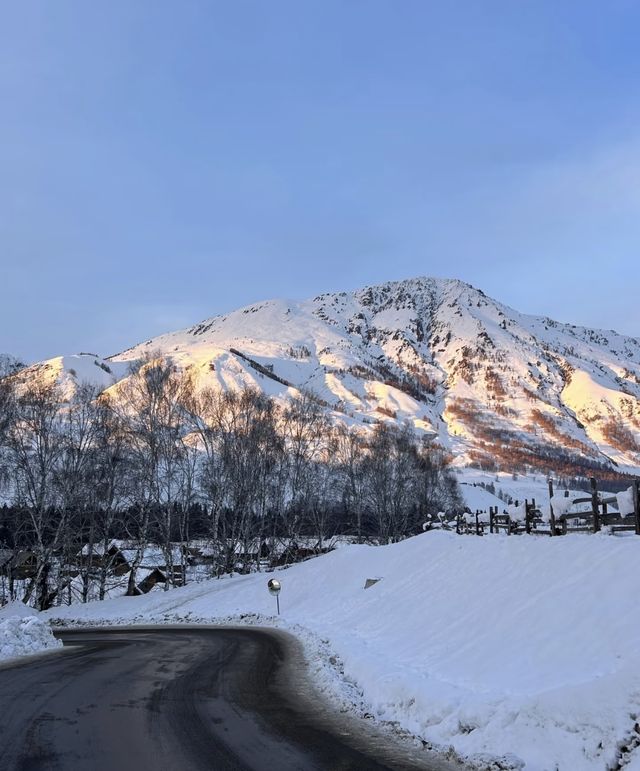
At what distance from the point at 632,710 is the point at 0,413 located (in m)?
32.8

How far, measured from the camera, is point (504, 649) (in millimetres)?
11664

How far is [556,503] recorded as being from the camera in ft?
71.8

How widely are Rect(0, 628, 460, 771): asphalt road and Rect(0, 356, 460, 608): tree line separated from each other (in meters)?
21.8

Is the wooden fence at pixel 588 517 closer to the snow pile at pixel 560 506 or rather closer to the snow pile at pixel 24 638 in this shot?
the snow pile at pixel 560 506

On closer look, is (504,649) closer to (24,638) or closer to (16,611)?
(24,638)

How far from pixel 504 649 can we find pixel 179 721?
5608 mm

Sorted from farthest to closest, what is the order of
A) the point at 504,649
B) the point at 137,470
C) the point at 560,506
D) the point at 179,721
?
the point at 137,470 < the point at 560,506 < the point at 504,649 < the point at 179,721

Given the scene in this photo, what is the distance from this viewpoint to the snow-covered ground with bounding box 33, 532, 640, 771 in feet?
25.2

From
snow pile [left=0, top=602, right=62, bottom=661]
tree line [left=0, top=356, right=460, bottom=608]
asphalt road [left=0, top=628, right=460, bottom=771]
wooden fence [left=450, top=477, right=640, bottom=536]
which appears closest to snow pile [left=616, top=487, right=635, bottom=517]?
wooden fence [left=450, top=477, right=640, bottom=536]

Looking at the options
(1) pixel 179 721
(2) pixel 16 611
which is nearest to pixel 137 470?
(2) pixel 16 611

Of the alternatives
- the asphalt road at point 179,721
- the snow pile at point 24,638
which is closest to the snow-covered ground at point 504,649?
the asphalt road at point 179,721

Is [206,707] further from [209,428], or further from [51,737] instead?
[209,428]

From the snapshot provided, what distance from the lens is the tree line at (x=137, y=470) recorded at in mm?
39156

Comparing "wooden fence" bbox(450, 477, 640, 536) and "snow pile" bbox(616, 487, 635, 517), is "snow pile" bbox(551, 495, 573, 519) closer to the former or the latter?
"wooden fence" bbox(450, 477, 640, 536)
